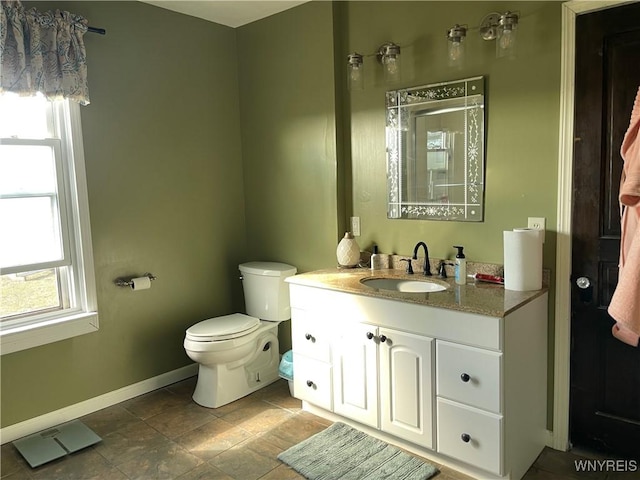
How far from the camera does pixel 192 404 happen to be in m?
3.06

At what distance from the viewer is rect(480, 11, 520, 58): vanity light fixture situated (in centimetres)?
232

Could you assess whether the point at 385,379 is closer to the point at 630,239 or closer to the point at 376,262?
the point at 376,262

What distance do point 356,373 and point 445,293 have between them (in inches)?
24.9

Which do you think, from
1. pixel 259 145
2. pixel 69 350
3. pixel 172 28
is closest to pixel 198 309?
pixel 69 350

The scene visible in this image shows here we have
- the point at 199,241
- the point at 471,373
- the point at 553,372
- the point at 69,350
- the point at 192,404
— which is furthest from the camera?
the point at 199,241

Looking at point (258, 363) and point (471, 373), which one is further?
point (258, 363)

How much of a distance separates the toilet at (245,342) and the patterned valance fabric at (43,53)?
4.90 ft

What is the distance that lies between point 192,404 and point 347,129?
198 cm

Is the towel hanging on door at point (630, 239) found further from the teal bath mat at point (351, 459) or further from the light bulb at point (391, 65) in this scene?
the light bulb at point (391, 65)

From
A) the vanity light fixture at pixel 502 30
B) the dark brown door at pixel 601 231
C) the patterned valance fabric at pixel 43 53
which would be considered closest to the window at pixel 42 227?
the patterned valance fabric at pixel 43 53

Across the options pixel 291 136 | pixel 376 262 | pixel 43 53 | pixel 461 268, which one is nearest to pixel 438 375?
pixel 461 268

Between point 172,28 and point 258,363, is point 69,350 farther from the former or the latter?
point 172,28

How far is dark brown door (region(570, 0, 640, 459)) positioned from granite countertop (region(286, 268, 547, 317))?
0.25 meters

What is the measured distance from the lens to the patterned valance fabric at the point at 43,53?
8.00 ft
